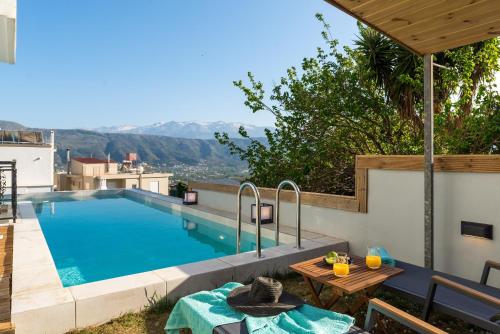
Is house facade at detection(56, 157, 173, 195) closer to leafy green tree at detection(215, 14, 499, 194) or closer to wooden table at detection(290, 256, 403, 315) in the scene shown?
leafy green tree at detection(215, 14, 499, 194)

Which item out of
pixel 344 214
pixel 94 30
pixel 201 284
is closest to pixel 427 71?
pixel 344 214

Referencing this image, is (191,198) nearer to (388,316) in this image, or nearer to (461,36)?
(461,36)

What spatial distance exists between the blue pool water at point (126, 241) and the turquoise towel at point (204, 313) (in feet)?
9.63

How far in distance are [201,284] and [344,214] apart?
104 inches

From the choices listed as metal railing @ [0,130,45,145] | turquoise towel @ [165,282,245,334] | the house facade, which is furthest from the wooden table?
the house facade

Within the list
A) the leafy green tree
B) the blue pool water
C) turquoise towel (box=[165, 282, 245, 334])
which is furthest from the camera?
the leafy green tree

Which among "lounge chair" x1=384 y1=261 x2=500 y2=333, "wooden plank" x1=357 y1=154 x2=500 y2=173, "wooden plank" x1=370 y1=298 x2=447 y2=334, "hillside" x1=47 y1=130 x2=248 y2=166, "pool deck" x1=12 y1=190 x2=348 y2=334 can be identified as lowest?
"pool deck" x1=12 y1=190 x2=348 y2=334

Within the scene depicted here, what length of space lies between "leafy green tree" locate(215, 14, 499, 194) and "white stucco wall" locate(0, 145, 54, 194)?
1732cm

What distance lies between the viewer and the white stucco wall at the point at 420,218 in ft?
11.8

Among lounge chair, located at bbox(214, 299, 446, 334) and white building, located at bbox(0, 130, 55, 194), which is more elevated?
white building, located at bbox(0, 130, 55, 194)

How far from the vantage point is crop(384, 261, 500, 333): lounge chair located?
88.5 inches

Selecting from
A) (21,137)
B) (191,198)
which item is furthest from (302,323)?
(21,137)

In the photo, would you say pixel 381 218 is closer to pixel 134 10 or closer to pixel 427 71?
pixel 427 71

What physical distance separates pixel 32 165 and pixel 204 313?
23.8m
